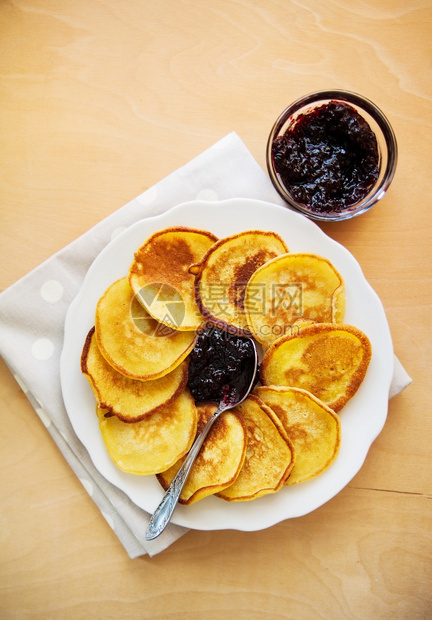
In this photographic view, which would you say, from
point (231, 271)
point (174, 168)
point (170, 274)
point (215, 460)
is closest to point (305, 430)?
point (215, 460)

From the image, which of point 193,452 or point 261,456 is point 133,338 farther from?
point 261,456

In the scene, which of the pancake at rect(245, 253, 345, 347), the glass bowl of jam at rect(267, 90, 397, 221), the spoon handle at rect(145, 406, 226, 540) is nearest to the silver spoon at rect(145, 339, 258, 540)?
the spoon handle at rect(145, 406, 226, 540)

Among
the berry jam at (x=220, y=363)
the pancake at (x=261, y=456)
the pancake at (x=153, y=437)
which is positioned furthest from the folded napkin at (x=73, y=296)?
the berry jam at (x=220, y=363)

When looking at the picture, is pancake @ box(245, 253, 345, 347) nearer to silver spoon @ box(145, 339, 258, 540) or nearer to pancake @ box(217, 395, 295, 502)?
silver spoon @ box(145, 339, 258, 540)

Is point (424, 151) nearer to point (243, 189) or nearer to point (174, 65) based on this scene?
point (243, 189)

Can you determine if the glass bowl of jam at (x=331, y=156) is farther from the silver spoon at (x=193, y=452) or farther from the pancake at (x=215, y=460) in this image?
the pancake at (x=215, y=460)
